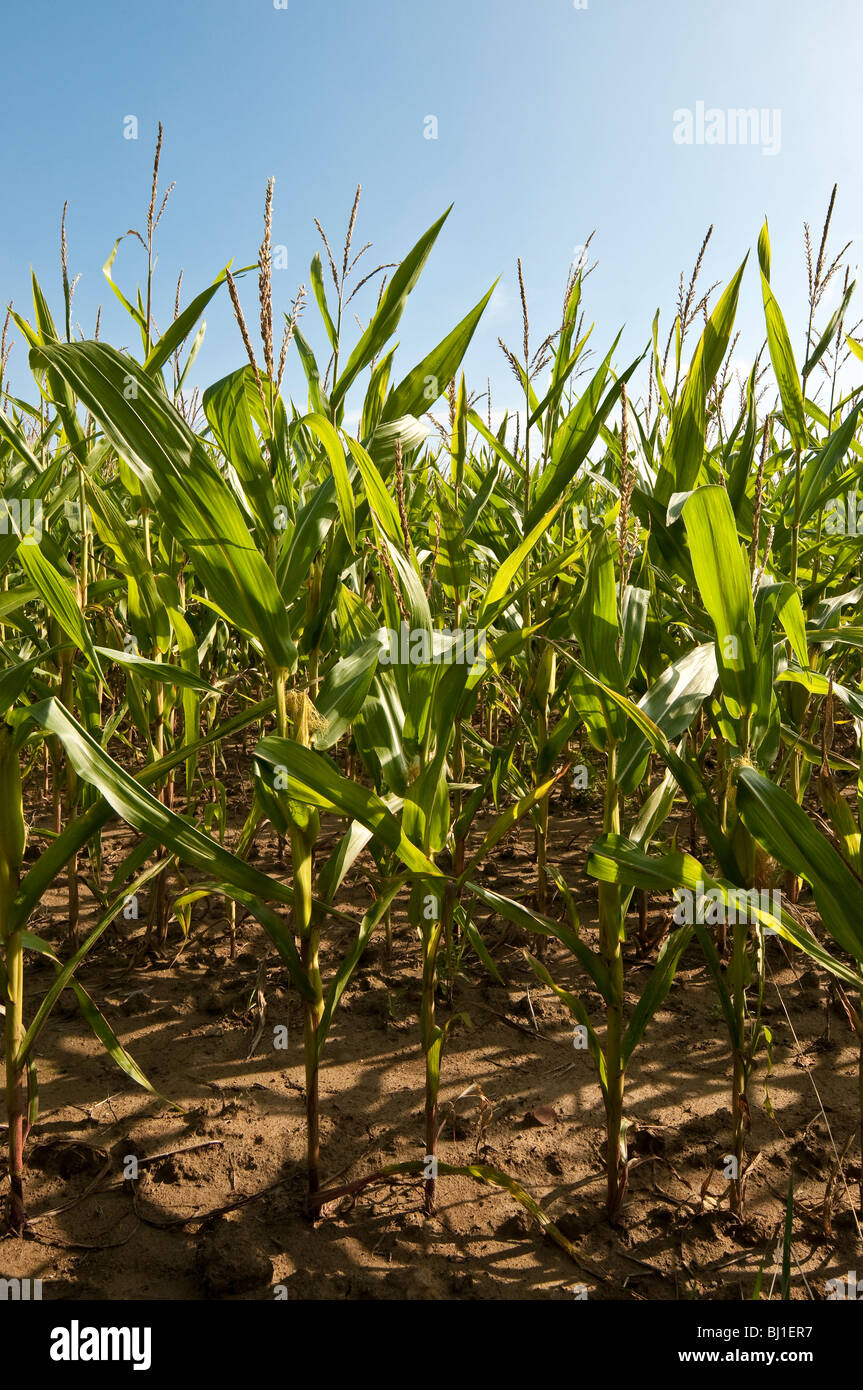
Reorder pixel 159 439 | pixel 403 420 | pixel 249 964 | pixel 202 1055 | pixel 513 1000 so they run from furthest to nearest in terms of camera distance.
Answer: pixel 249 964 → pixel 513 1000 → pixel 202 1055 → pixel 403 420 → pixel 159 439

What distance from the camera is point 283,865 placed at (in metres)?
2.61

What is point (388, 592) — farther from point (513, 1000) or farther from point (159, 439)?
point (513, 1000)

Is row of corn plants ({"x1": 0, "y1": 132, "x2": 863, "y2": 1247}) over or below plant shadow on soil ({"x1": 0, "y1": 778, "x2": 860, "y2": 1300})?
over

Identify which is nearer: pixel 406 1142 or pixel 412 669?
pixel 412 669

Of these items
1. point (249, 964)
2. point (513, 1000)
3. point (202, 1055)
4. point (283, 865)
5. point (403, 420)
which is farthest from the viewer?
point (283, 865)

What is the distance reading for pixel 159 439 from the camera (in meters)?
1.01

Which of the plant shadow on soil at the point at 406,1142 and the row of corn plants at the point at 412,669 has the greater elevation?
the row of corn plants at the point at 412,669

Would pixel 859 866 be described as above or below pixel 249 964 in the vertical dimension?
above

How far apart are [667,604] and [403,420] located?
745 millimetres

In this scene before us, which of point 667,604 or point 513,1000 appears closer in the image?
point 667,604

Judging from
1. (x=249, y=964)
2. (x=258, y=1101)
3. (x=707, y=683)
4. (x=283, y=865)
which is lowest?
(x=258, y=1101)

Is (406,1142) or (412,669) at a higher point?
(412,669)
